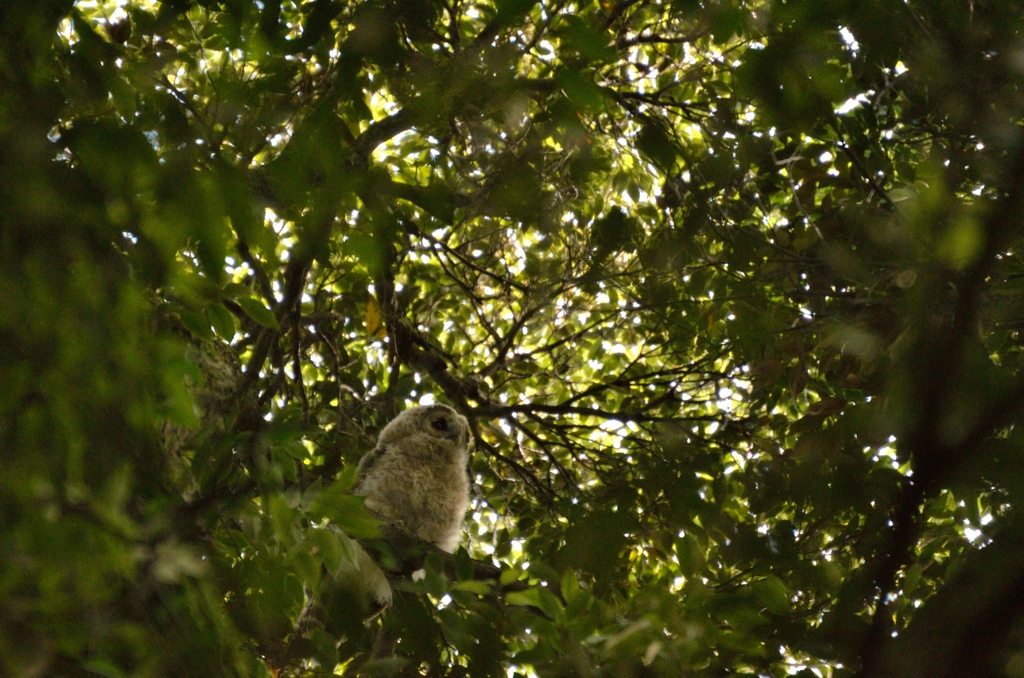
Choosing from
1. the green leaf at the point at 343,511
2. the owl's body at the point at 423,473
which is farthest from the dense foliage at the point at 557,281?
the owl's body at the point at 423,473

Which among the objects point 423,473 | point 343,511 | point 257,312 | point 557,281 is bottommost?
point 343,511

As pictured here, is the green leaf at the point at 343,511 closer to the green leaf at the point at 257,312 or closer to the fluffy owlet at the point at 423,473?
the green leaf at the point at 257,312

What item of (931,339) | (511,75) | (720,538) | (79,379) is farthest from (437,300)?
(931,339)

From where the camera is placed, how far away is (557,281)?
10.6 ft

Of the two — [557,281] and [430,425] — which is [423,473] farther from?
[557,281]

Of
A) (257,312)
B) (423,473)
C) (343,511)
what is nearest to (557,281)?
(423,473)

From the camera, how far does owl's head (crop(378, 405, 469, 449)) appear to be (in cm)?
424

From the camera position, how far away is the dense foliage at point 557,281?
3.76ft

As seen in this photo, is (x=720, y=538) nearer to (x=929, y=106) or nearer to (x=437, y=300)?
(x=929, y=106)

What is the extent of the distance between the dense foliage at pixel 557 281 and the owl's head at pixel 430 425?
1.02 m

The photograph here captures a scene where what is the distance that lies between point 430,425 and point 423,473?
0.34m

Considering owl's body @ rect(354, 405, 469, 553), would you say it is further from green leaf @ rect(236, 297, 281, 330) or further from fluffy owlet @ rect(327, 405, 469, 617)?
green leaf @ rect(236, 297, 281, 330)

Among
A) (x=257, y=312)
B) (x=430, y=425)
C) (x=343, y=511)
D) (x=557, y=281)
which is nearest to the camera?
(x=343, y=511)

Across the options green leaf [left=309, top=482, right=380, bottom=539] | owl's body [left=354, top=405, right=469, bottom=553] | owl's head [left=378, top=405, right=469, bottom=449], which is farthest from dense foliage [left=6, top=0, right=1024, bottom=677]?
owl's head [left=378, top=405, right=469, bottom=449]
